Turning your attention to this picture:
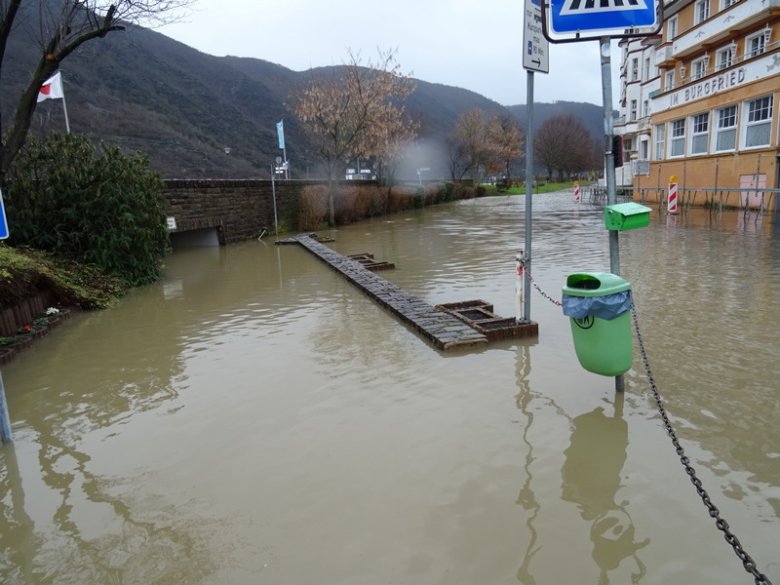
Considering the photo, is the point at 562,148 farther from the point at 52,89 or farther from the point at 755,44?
the point at 52,89

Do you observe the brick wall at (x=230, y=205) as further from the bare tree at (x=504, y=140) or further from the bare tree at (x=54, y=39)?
the bare tree at (x=504, y=140)

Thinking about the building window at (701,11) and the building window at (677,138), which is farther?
the building window at (677,138)

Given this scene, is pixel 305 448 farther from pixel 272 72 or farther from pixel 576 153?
pixel 272 72

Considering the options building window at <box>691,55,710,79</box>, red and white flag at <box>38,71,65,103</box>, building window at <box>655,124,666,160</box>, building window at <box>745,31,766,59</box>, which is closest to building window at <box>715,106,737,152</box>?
Answer: building window at <box>745,31,766,59</box>

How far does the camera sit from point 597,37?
4234 mm

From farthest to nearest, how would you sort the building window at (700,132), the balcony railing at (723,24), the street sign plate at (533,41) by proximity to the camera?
the building window at (700,132), the balcony railing at (723,24), the street sign plate at (533,41)

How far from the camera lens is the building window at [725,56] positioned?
24.5 metres

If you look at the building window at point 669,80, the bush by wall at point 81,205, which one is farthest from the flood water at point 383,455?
the building window at point 669,80

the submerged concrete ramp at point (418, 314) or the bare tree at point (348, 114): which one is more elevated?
the bare tree at point (348, 114)

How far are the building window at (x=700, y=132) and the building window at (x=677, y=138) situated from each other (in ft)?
3.30

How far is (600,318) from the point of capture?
13.7 ft

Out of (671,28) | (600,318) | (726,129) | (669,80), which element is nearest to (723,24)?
(726,129)

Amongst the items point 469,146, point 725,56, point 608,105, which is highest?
point 725,56

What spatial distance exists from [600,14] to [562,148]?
280 feet
